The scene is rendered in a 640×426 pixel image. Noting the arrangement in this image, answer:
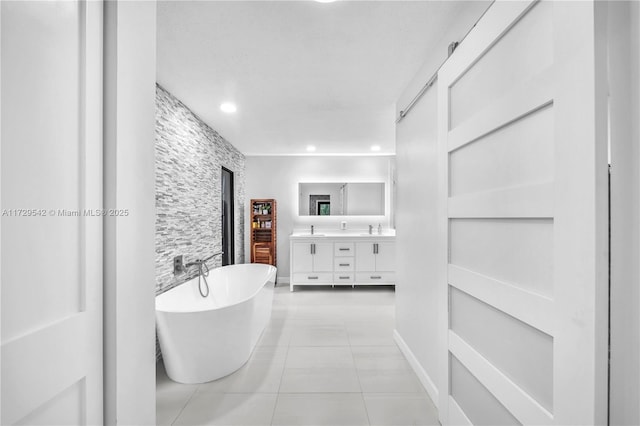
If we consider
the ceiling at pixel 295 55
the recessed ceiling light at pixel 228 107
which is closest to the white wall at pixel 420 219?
the ceiling at pixel 295 55

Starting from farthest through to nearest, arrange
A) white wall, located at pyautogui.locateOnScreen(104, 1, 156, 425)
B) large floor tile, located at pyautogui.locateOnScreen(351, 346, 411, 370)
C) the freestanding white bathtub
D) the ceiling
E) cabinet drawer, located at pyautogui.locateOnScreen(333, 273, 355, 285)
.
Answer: cabinet drawer, located at pyautogui.locateOnScreen(333, 273, 355, 285) → large floor tile, located at pyautogui.locateOnScreen(351, 346, 411, 370) → the freestanding white bathtub → the ceiling → white wall, located at pyautogui.locateOnScreen(104, 1, 156, 425)

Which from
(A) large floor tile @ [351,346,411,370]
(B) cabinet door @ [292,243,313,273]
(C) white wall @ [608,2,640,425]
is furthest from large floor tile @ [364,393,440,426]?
(B) cabinet door @ [292,243,313,273]

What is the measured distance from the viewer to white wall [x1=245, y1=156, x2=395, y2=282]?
16.8 ft

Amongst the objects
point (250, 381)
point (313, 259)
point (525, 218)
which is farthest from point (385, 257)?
point (525, 218)

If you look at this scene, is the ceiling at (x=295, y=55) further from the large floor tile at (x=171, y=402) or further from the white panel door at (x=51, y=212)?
the large floor tile at (x=171, y=402)

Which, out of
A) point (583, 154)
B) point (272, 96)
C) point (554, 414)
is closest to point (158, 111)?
point (272, 96)

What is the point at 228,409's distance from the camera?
1.76 m

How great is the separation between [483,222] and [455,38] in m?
1.07

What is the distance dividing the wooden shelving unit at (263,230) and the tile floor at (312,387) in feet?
6.38

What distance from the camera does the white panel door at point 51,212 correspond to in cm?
54

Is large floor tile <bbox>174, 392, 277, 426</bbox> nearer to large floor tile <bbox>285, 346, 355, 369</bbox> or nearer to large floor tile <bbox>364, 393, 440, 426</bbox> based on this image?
large floor tile <bbox>285, 346, 355, 369</bbox>

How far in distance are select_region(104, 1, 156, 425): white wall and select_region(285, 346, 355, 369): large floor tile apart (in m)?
1.54

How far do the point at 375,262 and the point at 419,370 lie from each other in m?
2.54

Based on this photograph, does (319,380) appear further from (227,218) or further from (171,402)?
(227,218)
